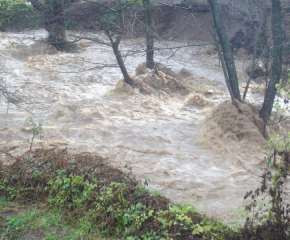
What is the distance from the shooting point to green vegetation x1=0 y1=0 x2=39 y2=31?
20.8m

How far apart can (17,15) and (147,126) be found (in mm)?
11793

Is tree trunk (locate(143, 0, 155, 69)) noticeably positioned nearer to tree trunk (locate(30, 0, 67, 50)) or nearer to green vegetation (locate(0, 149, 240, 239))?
tree trunk (locate(30, 0, 67, 50))

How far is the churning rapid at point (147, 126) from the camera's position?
8773 millimetres

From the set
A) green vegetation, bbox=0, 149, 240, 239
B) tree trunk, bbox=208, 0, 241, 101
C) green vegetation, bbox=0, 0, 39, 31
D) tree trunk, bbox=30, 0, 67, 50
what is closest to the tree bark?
tree trunk, bbox=30, 0, 67, 50

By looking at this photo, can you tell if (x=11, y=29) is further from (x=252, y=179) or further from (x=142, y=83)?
(x=252, y=179)

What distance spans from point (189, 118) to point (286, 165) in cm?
776

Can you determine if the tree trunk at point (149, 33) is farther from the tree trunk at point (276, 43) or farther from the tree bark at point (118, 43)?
the tree trunk at point (276, 43)

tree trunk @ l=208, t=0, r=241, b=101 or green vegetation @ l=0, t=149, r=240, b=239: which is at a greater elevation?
tree trunk @ l=208, t=0, r=241, b=101

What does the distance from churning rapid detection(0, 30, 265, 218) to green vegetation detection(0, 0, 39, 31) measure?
391cm

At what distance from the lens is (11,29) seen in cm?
2162

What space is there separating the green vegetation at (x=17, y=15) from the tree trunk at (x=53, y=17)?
109 inches

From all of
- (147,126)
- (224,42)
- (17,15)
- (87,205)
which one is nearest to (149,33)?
(224,42)

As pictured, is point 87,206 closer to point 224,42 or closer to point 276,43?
point 224,42

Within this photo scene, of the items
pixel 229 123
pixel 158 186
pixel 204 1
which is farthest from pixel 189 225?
pixel 204 1
